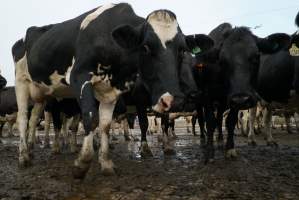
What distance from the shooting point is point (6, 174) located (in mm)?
7344

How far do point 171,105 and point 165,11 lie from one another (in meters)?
1.51

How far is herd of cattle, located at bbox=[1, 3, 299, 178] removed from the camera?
591cm

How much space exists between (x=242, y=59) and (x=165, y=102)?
2984 millimetres

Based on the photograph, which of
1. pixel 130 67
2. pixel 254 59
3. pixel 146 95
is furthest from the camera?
pixel 146 95

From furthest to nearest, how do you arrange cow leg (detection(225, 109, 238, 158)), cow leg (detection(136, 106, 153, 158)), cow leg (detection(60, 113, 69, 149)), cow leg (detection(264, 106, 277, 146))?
cow leg (detection(60, 113, 69, 149)) → cow leg (detection(264, 106, 277, 146)) → cow leg (detection(136, 106, 153, 158)) → cow leg (detection(225, 109, 238, 158))

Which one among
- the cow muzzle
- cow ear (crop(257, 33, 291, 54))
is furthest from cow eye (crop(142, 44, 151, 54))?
cow ear (crop(257, 33, 291, 54))

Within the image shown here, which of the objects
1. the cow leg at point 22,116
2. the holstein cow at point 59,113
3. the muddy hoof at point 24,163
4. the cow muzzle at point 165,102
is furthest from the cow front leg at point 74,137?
the cow muzzle at point 165,102

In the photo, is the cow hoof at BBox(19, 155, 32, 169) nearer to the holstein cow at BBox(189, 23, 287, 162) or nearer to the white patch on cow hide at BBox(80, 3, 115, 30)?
the white patch on cow hide at BBox(80, 3, 115, 30)

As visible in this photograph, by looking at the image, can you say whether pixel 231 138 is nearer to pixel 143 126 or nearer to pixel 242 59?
pixel 242 59

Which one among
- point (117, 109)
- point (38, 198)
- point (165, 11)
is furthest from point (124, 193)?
point (117, 109)

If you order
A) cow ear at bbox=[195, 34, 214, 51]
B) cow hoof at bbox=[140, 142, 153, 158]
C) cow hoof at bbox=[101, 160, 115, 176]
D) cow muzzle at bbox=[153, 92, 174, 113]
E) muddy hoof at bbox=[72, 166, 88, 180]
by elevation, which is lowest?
cow hoof at bbox=[140, 142, 153, 158]

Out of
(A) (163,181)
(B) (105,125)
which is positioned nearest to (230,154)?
(B) (105,125)

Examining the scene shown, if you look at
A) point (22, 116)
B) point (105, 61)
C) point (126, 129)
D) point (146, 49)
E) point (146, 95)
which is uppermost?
point (146, 49)

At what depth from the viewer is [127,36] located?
627 cm
